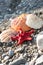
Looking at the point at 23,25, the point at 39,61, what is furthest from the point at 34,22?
the point at 39,61

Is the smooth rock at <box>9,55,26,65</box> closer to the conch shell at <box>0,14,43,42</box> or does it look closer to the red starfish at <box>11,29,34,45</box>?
the red starfish at <box>11,29,34,45</box>

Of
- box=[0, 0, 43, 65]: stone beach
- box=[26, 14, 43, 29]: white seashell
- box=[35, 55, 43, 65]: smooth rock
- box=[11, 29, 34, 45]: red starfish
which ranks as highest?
box=[26, 14, 43, 29]: white seashell

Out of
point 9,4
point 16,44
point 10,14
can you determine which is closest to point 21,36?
point 16,44

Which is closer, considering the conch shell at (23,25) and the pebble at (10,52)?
the pebble at (10,52)

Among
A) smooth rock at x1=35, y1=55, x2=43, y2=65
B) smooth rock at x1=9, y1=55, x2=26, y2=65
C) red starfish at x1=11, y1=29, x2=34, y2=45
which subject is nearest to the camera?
smooth rock at x1=35, y1=55, x2=43, y2=65

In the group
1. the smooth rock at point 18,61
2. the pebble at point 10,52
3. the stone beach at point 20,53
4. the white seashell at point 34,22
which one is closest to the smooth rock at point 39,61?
the stone beach at point 20,53

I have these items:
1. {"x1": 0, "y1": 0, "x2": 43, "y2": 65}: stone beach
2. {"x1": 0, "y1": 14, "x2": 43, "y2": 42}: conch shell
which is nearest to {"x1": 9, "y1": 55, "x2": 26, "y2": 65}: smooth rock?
{"x1": 0, "y1": 0, "x2": 43, "y2": 65}: stone beach

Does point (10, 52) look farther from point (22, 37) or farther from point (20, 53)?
point (22, 37)

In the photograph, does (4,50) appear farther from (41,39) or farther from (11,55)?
(41,39)

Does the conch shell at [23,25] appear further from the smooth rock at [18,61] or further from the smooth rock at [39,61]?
the smooth rock at [39,61]
